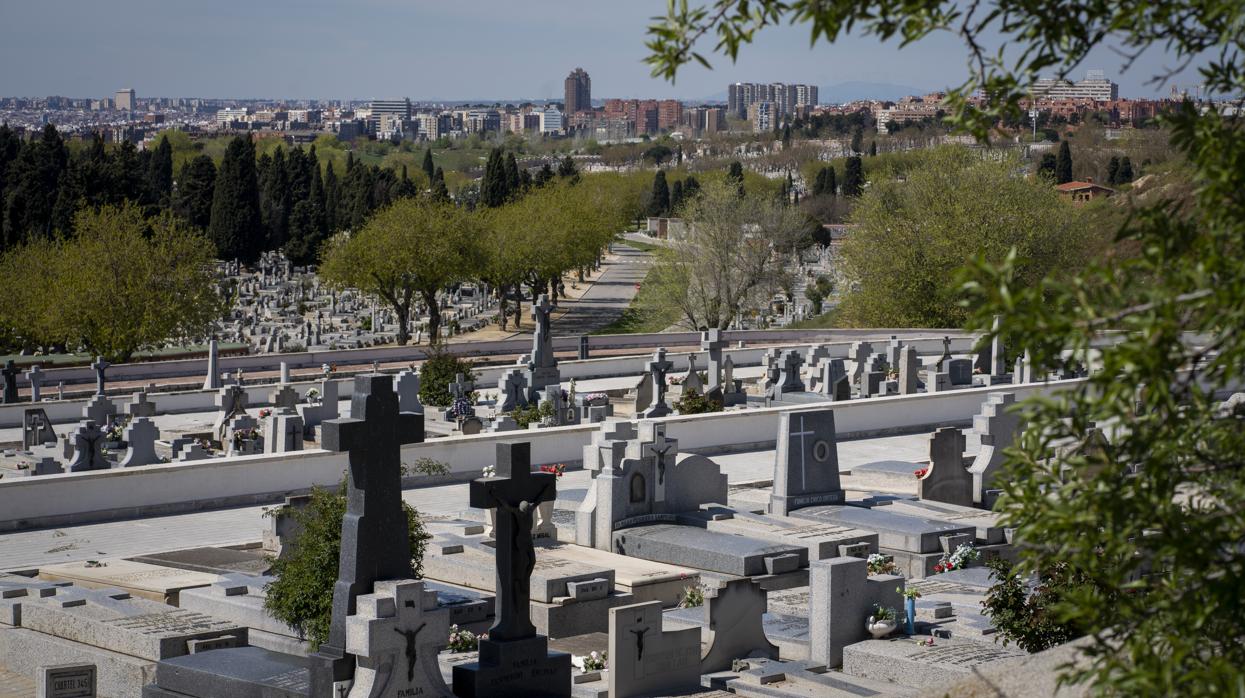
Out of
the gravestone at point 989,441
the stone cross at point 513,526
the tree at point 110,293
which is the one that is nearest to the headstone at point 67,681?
the stone cross at point 513,526

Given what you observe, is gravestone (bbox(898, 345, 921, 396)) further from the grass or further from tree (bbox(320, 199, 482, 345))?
the grass

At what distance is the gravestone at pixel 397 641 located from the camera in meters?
10.2

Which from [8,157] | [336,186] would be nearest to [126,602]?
[8,157]

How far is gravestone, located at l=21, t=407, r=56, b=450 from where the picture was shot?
25.3 metres

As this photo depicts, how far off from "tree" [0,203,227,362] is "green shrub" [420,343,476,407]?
45.1 ft

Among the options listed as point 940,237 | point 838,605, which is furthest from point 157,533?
point 940,237

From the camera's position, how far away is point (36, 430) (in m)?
25.3

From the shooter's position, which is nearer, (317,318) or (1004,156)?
(1004,156)

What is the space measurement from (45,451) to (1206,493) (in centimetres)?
2218

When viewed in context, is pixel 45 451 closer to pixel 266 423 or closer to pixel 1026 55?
pixel 266 423

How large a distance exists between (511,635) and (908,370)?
68.3 ft

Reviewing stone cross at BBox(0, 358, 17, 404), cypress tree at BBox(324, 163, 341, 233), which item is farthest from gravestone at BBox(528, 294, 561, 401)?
cypress tree at BBox(324, 163, 341, 233)

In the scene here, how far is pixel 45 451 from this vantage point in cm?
2448

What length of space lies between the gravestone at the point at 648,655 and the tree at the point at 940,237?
36953 millimetres
